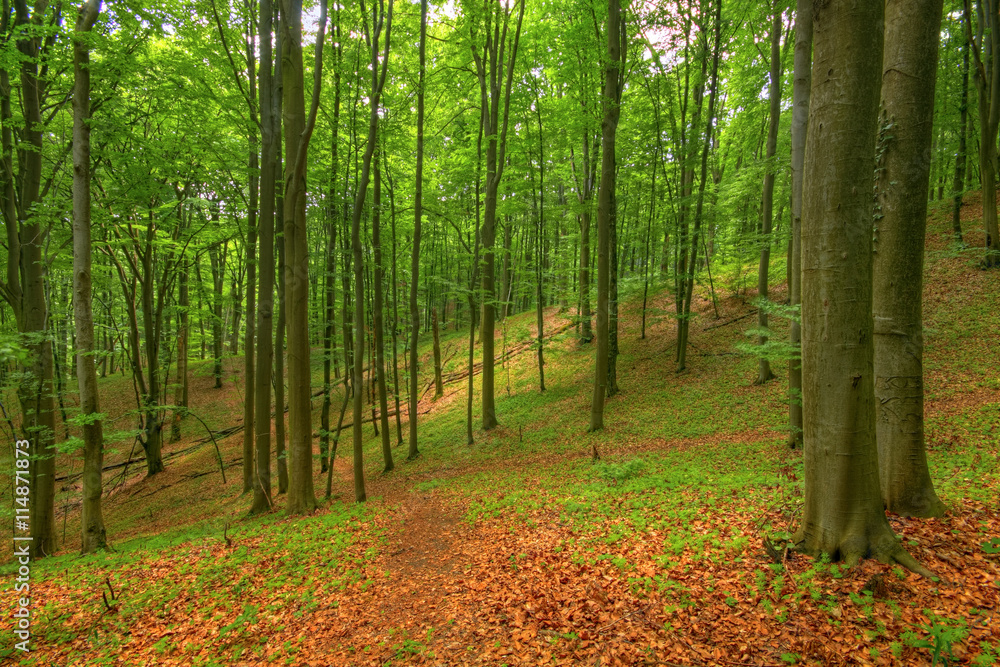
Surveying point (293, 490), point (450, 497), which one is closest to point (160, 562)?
point (293, 490)

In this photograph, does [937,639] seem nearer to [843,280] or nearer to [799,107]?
[843,280]

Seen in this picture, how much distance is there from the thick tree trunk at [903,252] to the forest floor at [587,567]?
57cm

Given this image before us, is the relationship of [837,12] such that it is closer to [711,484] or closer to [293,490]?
[711,484]

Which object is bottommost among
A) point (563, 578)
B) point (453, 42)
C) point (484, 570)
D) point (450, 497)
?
point (450, 497)

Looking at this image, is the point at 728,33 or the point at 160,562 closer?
the point at 160,562

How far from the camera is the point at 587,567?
15.6 feet

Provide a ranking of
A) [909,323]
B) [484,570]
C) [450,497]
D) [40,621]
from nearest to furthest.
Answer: [909,323]
[40,621]
[484,570]
[450,497]

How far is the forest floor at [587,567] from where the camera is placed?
320 centimetres

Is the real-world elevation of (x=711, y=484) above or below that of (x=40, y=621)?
above

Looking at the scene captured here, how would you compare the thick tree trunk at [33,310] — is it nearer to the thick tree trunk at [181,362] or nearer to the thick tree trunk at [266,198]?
the thick tree trunk at [266,198]

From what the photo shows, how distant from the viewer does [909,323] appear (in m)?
3.80

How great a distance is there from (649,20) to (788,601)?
15.8 meters

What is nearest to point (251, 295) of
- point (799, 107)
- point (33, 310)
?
point (33, 310)

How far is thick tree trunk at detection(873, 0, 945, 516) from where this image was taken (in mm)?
3688
